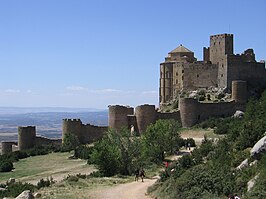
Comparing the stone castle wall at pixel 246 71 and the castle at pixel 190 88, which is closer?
the castle at pixel 190 88

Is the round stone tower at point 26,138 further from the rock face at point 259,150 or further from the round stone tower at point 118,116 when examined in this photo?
the rock face at point 259,150

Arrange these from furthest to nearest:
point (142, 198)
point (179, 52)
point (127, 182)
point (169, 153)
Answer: point (179, 52)
point (169, 153)
point (127, 182)
point (142, 198)

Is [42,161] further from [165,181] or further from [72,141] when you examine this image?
[165,181]

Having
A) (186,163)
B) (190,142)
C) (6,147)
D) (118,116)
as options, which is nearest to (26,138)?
(6,147)

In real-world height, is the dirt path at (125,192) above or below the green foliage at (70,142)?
below

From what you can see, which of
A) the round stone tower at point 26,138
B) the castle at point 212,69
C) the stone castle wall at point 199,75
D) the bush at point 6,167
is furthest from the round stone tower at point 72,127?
the stone castle wall at point 199,75

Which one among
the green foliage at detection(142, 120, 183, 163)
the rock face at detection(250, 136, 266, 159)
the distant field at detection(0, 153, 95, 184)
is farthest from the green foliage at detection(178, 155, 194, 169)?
the distant field at detection(0, 153, 95, 184)

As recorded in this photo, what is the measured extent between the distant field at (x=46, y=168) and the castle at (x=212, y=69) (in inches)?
595

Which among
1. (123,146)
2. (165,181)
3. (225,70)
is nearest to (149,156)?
(123,146)

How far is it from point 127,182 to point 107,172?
387 cm

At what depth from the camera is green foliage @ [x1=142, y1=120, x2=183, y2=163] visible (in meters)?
32.4

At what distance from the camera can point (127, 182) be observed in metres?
24.9

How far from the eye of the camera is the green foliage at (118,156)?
28.5m

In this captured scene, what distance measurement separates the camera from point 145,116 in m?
45.0
